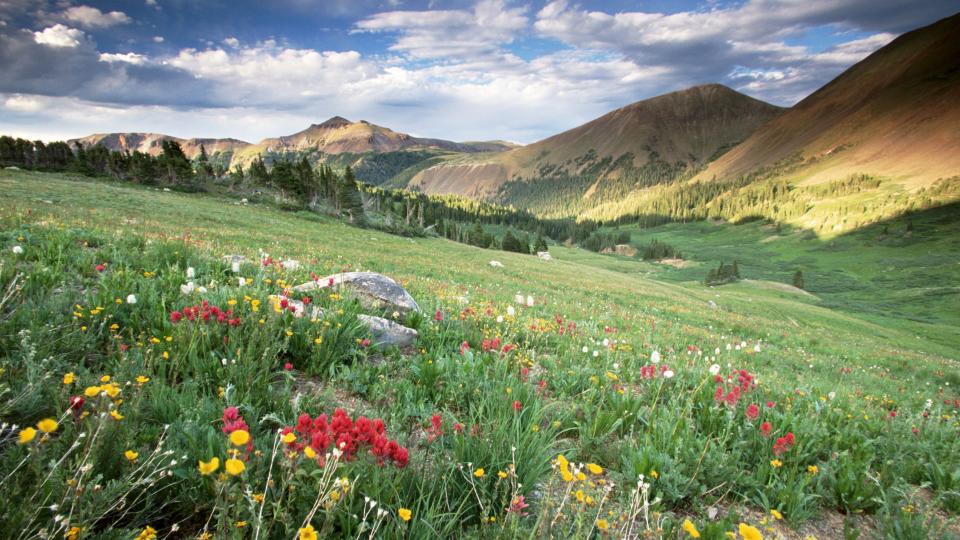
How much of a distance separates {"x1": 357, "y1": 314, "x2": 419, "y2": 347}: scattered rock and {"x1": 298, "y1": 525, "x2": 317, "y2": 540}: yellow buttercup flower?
386 centimetres

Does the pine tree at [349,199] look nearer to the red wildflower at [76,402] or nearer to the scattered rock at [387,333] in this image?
the scattered rock at [387,333]

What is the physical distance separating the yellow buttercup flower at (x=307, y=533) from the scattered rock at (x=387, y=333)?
3858 mm

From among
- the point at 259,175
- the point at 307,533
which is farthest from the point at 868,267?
the point at 259,175

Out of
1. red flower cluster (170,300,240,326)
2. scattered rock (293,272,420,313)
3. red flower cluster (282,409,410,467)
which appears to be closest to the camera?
red flower cluster (282,409,410,467)

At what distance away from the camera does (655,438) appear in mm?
4223

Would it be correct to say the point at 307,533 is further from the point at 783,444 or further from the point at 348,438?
the point at 783,444

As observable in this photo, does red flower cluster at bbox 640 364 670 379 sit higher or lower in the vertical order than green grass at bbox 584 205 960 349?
higher

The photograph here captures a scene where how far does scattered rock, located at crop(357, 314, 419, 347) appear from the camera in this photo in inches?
231

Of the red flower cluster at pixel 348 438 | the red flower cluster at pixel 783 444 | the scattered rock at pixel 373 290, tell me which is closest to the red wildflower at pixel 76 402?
the red flower cluster at pixel 348 438

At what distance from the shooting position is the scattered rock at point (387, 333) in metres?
5.86

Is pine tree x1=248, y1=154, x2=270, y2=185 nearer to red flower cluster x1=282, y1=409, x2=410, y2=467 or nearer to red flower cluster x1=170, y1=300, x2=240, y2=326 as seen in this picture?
red flower cluster x1=170, y1=300, x2=240, y2=326

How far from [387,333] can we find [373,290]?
1801 millimetres

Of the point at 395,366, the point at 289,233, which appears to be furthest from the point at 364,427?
the point at 289,233

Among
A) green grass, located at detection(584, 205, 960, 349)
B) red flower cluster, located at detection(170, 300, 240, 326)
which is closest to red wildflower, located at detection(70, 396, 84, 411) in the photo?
red flower cluster, located at detection(170, 300, 240, 326)
